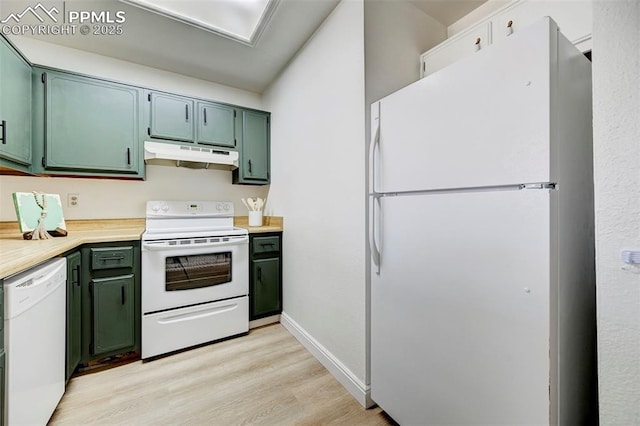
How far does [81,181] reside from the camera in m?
2.37

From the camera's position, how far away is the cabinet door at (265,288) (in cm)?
254

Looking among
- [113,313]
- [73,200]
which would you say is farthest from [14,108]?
[113,313]

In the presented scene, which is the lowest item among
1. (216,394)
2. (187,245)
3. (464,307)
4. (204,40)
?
(216,394)

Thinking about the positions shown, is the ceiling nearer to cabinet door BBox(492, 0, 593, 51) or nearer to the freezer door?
cabinet door BBox(492, 0, 593, 51)

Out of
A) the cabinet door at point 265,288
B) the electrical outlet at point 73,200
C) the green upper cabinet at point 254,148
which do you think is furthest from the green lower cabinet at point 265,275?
the electrical outlet at point 73,200

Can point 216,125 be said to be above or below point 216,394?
above

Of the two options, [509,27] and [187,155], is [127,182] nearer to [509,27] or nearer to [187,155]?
[187,155]

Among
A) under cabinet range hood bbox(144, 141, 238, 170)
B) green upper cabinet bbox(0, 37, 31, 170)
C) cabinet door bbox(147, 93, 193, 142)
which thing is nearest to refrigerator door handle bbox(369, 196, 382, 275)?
under cabinet range hood bbox(144, 141, 238, 170)

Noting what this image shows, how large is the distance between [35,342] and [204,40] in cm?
226

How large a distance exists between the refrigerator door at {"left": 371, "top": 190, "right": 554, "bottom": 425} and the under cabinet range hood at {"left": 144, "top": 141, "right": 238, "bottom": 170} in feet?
5.93

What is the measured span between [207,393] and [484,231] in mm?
1844

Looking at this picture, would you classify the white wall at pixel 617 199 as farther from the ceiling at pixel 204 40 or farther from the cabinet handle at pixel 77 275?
the cabinet handle at pixel 77 275

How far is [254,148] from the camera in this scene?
289cm

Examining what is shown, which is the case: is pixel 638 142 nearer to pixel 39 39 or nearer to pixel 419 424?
pixel 419 424
